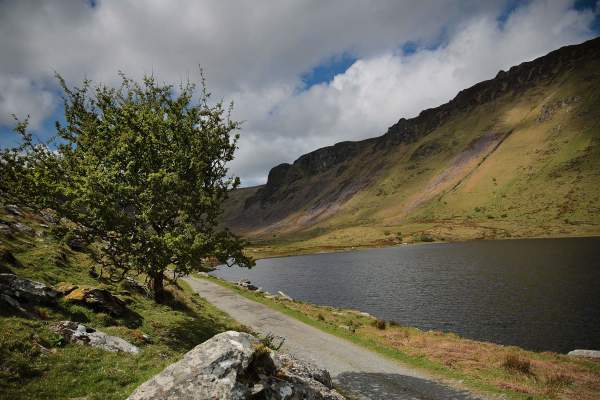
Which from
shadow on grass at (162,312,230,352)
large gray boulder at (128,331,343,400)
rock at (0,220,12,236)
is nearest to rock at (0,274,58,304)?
shadow on grass at (162,312,230,352)

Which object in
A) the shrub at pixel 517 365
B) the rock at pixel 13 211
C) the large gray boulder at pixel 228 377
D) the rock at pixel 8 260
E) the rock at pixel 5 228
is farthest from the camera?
the rock at pixel 13 211

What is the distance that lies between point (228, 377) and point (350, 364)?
701 inches

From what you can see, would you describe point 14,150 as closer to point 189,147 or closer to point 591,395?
point 189,147

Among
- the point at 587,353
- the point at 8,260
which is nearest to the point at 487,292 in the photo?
the point at 587,353

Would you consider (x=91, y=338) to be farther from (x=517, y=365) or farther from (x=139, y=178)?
(x=517, y=365)

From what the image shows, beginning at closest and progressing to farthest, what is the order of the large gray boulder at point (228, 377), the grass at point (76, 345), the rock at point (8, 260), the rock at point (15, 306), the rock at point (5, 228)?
the large gray boulder at point (228, 377), the grass at point (76, 345), the rock at point (15, 306), the rock at point (8, 260), the rock at point (5, 228)

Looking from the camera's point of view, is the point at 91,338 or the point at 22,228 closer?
the point at 91,338

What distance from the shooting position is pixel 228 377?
10.2 metres

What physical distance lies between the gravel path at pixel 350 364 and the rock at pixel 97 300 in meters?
13.1

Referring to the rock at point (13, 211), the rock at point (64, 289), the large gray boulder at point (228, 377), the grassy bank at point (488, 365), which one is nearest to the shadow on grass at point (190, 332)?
the rock at point (64, 289)

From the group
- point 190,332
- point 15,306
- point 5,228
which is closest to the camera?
point 15,306

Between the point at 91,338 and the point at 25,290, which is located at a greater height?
the point at 25,290

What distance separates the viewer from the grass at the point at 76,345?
1377 centimetres

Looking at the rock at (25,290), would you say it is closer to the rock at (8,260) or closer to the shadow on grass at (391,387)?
the rock at (8,260)
